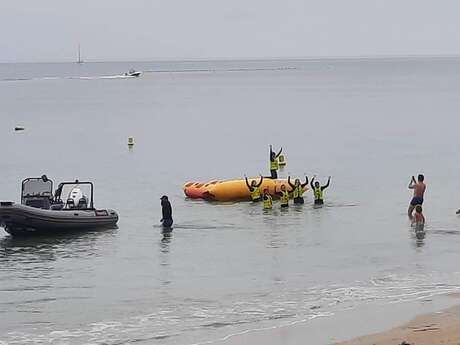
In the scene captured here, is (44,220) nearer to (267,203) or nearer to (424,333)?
(267,203)

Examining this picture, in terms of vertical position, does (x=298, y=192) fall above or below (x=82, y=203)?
above

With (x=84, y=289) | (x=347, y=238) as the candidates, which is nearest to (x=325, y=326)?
(x=84, y=289)

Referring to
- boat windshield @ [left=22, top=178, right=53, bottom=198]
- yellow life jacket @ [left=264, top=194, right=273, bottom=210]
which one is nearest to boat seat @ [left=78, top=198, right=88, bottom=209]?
boat windshield @ [left=22, top=178, right=53, bottom=198]

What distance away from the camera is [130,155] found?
2210 inches

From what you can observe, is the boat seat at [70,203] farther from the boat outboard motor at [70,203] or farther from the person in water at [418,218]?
the person in water at [418,218]

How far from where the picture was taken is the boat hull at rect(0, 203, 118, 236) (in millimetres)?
26578

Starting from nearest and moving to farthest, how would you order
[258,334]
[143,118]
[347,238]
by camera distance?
[258,334], [347,238], [143,118]

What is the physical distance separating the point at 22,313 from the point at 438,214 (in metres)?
15.8

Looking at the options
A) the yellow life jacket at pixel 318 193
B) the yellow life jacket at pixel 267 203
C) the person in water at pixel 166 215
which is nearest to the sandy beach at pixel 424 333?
the person in water at pixel 166 215

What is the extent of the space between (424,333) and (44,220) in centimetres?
1417

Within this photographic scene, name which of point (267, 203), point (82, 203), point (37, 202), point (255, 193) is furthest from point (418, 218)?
point (37, 202)

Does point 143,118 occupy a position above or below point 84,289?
above

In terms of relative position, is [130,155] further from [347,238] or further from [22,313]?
[22,313]

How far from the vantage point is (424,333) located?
15414 millimetres
